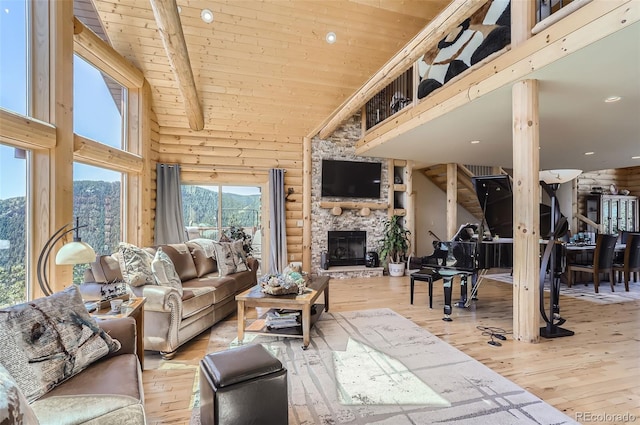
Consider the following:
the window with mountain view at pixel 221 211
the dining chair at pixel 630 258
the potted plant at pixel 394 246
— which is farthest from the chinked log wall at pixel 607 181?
the window with mountain view at pixel 221 211

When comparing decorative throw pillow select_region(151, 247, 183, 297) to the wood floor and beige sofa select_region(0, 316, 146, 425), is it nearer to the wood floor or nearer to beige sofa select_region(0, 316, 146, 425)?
the wood floor

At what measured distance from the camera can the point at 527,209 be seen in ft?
10.3

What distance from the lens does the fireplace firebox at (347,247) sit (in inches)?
271

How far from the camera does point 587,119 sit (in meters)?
4.09

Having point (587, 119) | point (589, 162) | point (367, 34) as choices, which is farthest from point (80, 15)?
point (589, 162)

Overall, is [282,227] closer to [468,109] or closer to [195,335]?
[195,335]

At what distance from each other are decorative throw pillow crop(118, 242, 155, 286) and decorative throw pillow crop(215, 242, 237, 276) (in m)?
1.18

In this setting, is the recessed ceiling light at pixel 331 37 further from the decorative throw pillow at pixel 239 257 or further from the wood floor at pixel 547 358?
the wood floor at pixel 547 358

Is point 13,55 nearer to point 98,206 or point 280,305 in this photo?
point 98,206

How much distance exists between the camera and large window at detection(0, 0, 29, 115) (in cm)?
255

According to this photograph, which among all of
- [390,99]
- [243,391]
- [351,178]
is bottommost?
[243,391]

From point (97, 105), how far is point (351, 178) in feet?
15.3

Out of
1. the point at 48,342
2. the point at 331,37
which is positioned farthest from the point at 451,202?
the point at 48,342

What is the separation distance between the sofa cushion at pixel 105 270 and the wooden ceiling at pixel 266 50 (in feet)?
10.9
